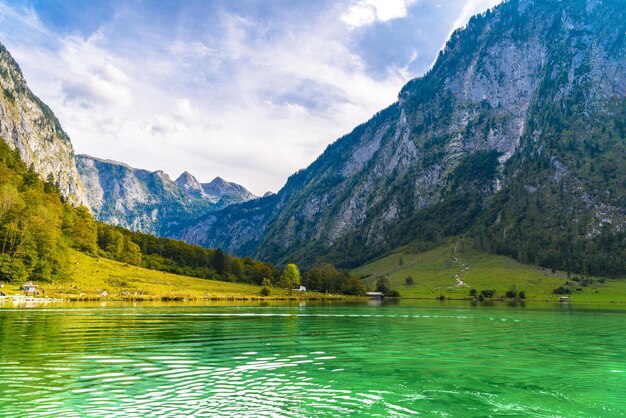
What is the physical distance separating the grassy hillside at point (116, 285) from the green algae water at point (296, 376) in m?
93.0

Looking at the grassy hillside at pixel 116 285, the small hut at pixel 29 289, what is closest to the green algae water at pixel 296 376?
the small hut at pixel 29 289

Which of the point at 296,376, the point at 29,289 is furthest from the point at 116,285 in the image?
the point at 296,376

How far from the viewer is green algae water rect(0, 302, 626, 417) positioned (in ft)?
62.8

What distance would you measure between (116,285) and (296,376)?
144 metres

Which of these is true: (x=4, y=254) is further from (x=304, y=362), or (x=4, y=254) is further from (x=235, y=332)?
(x=304, y=362)

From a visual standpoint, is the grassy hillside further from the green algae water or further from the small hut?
the green algae water

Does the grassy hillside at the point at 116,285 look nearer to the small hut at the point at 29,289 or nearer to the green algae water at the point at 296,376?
the small hut at the point at 29,289

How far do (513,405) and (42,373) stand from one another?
2381cm

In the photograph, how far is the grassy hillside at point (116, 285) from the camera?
13188cm

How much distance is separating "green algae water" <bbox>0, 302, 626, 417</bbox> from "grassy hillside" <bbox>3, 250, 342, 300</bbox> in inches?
3660

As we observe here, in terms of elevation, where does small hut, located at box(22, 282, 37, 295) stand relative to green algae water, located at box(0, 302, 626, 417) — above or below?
above

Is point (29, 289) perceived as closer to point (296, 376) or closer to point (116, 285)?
point (116, 285)

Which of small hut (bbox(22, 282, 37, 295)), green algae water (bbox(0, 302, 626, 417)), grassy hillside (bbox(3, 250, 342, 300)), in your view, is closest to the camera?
green algae water (bbox(0, 302, 626, 417))

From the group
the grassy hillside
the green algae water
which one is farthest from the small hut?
the green algae water
